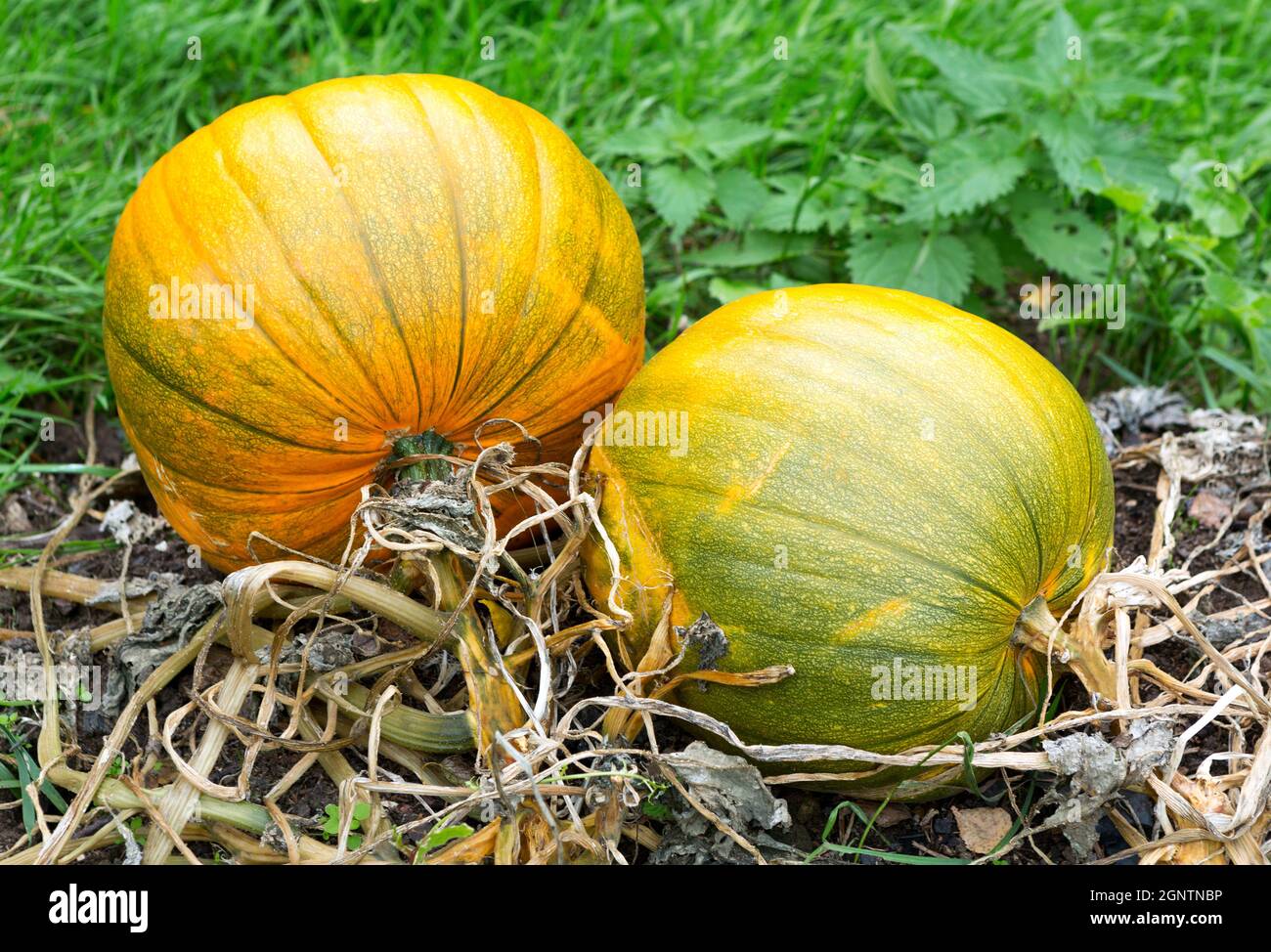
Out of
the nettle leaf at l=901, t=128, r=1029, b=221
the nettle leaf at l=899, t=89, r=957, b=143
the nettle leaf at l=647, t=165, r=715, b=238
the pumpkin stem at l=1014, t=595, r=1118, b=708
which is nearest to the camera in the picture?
the pumpkin stem at l=1014, t=595, r=1118, b=708

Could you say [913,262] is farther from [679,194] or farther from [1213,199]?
[1213,199]

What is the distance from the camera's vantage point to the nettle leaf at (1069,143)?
3.66 m

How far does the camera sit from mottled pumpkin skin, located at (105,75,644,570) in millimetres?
2486

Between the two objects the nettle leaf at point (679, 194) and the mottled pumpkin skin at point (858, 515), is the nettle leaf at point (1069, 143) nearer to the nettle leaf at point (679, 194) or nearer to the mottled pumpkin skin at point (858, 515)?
the nettle leaf at point (679, 194)

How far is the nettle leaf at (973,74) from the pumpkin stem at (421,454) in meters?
2.10

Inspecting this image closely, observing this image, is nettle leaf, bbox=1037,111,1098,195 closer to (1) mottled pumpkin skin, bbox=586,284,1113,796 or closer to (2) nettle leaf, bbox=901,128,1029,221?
(2) nettle leaf, bbox=901,128,1029,221

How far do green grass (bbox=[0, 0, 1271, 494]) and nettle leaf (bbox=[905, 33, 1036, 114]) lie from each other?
12 millimetres

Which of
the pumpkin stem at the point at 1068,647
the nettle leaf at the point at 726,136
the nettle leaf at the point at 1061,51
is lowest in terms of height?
the pumpkin stem at the point at 1068,647

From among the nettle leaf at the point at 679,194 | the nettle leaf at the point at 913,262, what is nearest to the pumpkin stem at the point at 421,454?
the nettle leaf at the point at 679,194

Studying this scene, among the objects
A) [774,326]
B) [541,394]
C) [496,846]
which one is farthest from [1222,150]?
[496,846]

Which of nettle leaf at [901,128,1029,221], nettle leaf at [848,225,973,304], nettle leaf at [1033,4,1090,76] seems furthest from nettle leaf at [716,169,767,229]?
nettle leaf at [1033,4,1090,76]

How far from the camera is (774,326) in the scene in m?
2.56

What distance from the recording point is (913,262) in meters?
3.75
